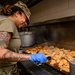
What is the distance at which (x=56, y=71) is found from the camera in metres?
1.26

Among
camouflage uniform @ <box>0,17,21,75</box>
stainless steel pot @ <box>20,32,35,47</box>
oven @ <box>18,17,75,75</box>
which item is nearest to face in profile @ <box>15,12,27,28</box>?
camouflage uniform @ <box>0,17,21,75</box>

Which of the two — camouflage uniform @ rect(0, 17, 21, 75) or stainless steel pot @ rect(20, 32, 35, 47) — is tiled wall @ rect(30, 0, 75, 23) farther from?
camouflage uniform @ rect(0, 17, 21, 75)

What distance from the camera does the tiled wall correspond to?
1.89 m

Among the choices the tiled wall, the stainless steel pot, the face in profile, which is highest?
the tiled wall

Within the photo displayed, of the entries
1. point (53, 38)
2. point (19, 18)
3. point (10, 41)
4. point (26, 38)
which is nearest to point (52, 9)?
point (53, 38)

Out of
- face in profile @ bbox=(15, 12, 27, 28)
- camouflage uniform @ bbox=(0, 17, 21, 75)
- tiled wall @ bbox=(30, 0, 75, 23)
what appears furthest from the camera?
tiled wall @ bbox=(30, 0, 75, 23)

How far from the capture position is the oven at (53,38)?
1.34 m

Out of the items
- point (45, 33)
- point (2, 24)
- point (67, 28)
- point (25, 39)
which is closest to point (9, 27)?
point (2, 24)

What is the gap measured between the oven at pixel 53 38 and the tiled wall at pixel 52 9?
0.15m

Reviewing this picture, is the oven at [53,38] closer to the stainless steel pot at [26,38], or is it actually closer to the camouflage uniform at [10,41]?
the camouflage uniform at [10,41]

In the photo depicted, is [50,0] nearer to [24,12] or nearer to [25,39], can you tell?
[25,39]

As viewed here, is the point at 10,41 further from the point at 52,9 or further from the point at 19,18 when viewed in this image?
the point at 52,9

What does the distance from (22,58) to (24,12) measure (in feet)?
1.60

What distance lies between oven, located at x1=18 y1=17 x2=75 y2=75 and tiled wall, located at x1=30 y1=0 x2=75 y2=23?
152 millimetres
